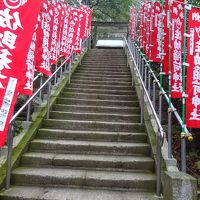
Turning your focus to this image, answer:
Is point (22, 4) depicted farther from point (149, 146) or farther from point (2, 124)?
point (149, 146)

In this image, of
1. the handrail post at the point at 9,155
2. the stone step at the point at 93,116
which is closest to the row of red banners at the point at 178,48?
the stone step at the point at 93,116

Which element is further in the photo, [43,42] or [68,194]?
[43,42]

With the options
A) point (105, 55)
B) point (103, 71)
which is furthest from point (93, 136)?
point (105, 55)

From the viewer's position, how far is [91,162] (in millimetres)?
5609

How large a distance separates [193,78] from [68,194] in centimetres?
274

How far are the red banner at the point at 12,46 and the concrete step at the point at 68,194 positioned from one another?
54.3 inches

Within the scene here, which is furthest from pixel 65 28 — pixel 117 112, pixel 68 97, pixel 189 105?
pixel 189 105

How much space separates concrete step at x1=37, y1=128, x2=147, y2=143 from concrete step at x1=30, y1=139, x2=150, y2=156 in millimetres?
275

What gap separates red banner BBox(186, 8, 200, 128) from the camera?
15.4 ft

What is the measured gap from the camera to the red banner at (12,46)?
3699mm

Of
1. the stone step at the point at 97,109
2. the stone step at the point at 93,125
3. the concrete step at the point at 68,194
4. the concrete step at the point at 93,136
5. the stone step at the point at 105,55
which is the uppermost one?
the stone step at the point at 105,55

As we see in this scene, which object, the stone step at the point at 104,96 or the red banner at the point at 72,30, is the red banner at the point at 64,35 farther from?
the stone step at the point at 104,96

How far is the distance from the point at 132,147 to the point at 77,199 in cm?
189

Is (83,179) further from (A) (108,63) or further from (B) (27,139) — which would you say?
(A) (108,63)
